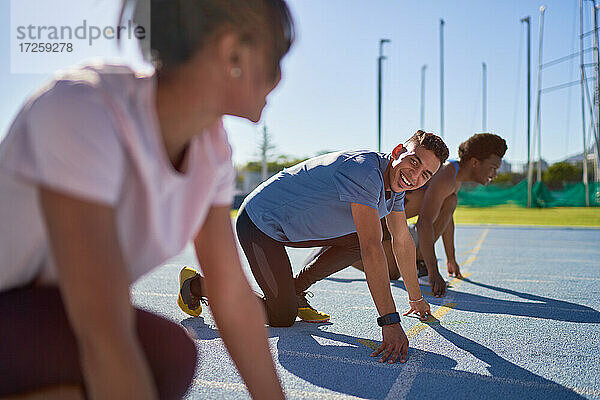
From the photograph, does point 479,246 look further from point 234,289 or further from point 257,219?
point 234,289

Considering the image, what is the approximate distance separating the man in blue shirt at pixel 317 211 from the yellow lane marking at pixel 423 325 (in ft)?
0.30

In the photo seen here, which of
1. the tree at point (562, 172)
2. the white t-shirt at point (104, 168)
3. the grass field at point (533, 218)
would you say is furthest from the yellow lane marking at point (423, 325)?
the tree at point (562, 172)

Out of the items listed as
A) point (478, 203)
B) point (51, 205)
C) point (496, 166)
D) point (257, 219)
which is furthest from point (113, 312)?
point (478, 203)

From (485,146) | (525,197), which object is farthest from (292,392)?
(525,197)

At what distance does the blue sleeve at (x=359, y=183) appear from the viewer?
3039 millimetres

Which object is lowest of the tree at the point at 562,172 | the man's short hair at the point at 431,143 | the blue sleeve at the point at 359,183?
the blue sleeve at the point at 359,183

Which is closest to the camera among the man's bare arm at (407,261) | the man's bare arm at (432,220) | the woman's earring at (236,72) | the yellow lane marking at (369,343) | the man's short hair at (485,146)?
the woman's earring at (236,72)

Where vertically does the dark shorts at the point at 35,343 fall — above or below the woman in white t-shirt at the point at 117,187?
below

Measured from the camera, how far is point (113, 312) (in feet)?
3.07

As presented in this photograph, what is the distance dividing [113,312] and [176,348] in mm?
477

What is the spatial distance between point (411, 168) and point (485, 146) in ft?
7.40

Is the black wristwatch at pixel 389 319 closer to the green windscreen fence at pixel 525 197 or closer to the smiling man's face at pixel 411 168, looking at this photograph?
the smiling man's face at pixel 411 168

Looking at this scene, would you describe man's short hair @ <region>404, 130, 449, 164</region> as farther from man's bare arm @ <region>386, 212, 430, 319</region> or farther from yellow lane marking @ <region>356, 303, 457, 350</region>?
yellow lane marking @ <region>356, 303, 457, 350</region>

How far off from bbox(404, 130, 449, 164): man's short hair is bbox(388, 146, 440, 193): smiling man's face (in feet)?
0.10
